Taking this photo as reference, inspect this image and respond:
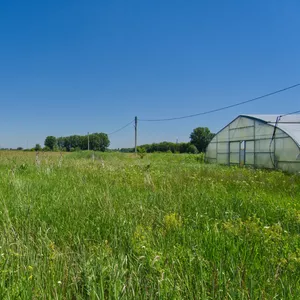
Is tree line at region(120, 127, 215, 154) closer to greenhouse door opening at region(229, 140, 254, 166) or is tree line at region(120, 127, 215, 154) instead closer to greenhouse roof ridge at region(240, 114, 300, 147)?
greenhouse door opening at region(229, 140, 254, 166)

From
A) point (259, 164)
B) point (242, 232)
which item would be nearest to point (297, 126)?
point (259, 164)

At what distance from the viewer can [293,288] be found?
146 cm

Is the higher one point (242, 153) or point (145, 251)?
point (242, 153)

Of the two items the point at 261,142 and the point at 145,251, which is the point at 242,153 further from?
the point at 145,251

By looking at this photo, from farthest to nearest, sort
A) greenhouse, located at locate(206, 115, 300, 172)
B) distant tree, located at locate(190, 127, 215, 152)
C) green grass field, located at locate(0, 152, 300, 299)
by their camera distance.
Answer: distant tree, located at locate(190, 127, 215, 152) < greenhouse, located at locate(206, 115, 300, 172) < green grass field, located at locate(0, 152, 300, 299)

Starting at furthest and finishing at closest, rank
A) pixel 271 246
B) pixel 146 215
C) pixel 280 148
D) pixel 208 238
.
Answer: pixel 280 148 < pixel 146 215 < pixel 208 238 < pixel 271 246

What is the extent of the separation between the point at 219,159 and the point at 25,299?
1810 cm

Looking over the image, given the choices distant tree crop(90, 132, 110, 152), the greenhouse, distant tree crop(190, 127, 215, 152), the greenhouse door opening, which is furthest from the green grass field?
distant tree crop(190, 127, 215, 152)

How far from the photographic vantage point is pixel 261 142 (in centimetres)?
1409

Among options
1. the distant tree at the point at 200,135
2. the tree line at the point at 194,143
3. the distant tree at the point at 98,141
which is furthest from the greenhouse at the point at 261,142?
the distant tree at the point at 98,141

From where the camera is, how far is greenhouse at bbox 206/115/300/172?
12.0 metres

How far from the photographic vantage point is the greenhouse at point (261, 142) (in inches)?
471

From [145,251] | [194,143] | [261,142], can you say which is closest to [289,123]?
[261,142]

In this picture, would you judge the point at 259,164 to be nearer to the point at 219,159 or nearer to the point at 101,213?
the point at 219,159
